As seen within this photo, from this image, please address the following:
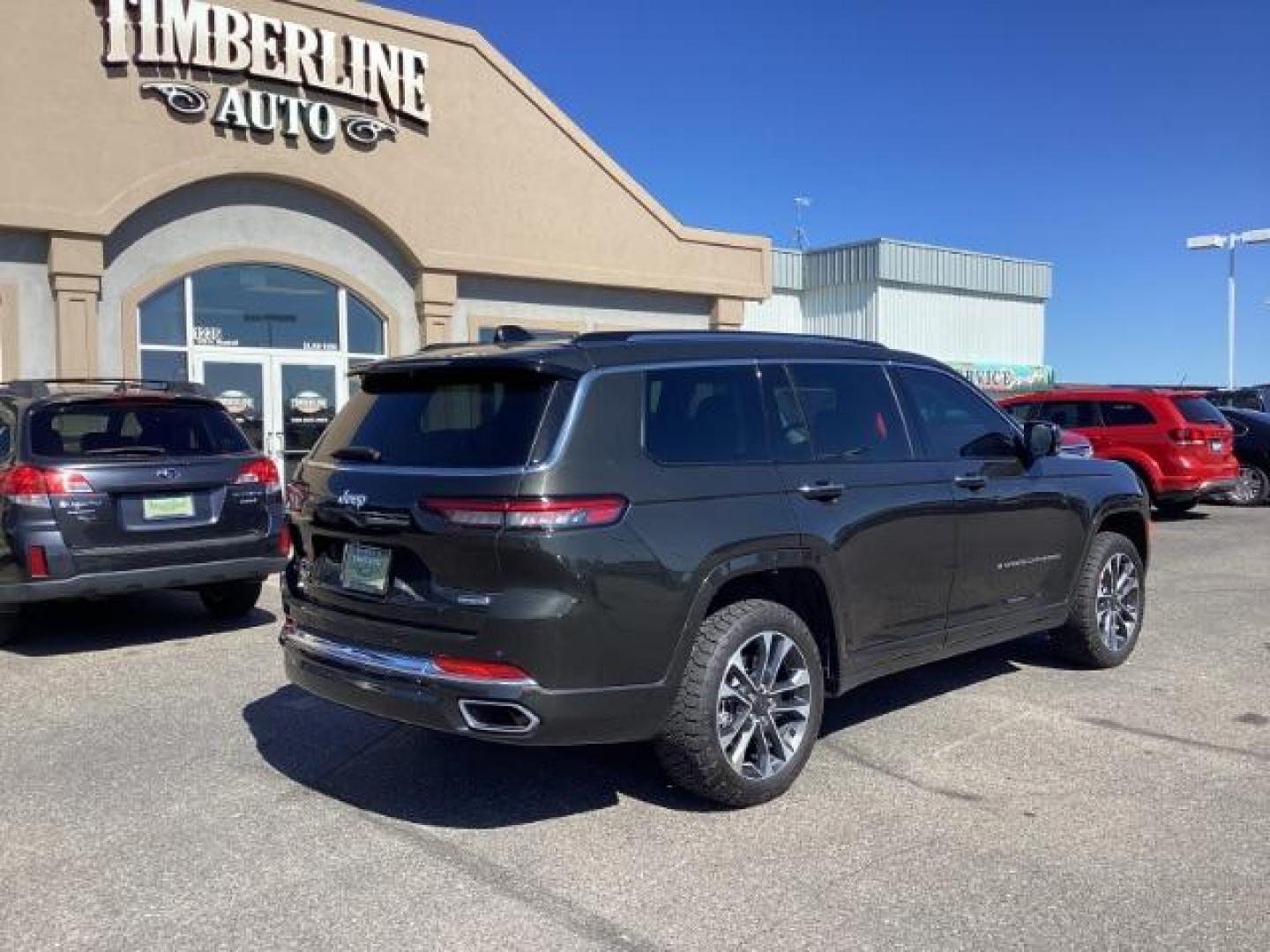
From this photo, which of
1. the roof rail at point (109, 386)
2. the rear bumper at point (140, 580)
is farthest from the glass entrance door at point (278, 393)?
the rear bumper at point (140, 580)

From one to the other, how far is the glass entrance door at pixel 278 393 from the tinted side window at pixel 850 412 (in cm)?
998

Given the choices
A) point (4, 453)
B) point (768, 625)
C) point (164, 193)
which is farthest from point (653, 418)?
point (164, 193)

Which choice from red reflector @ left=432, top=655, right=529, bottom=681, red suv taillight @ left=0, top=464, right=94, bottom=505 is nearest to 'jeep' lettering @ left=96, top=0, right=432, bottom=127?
red suv taillight @ left=0, top=464, right=94, bottom=505

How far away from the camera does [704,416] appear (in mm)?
4461

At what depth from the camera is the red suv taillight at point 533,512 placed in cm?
380

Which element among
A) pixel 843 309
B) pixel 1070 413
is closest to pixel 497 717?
pixel 1070 413

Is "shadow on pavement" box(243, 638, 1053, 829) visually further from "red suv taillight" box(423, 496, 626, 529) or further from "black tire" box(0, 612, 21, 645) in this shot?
"black tire" box(0, 612, 21, 645)

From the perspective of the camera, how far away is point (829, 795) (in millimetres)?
4473

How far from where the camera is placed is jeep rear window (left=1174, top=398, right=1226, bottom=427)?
14.4 m

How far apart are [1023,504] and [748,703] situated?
90.2 inches

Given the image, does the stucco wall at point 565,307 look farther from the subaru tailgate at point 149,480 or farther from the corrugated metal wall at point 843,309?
the corrugated metal wall at point 843,309

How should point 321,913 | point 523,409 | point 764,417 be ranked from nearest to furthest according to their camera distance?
point 321,913, point 523,409, point 764,417

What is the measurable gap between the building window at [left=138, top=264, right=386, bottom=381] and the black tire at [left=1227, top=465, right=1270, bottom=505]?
12.9 metres

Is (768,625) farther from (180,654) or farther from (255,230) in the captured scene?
(255,230)
